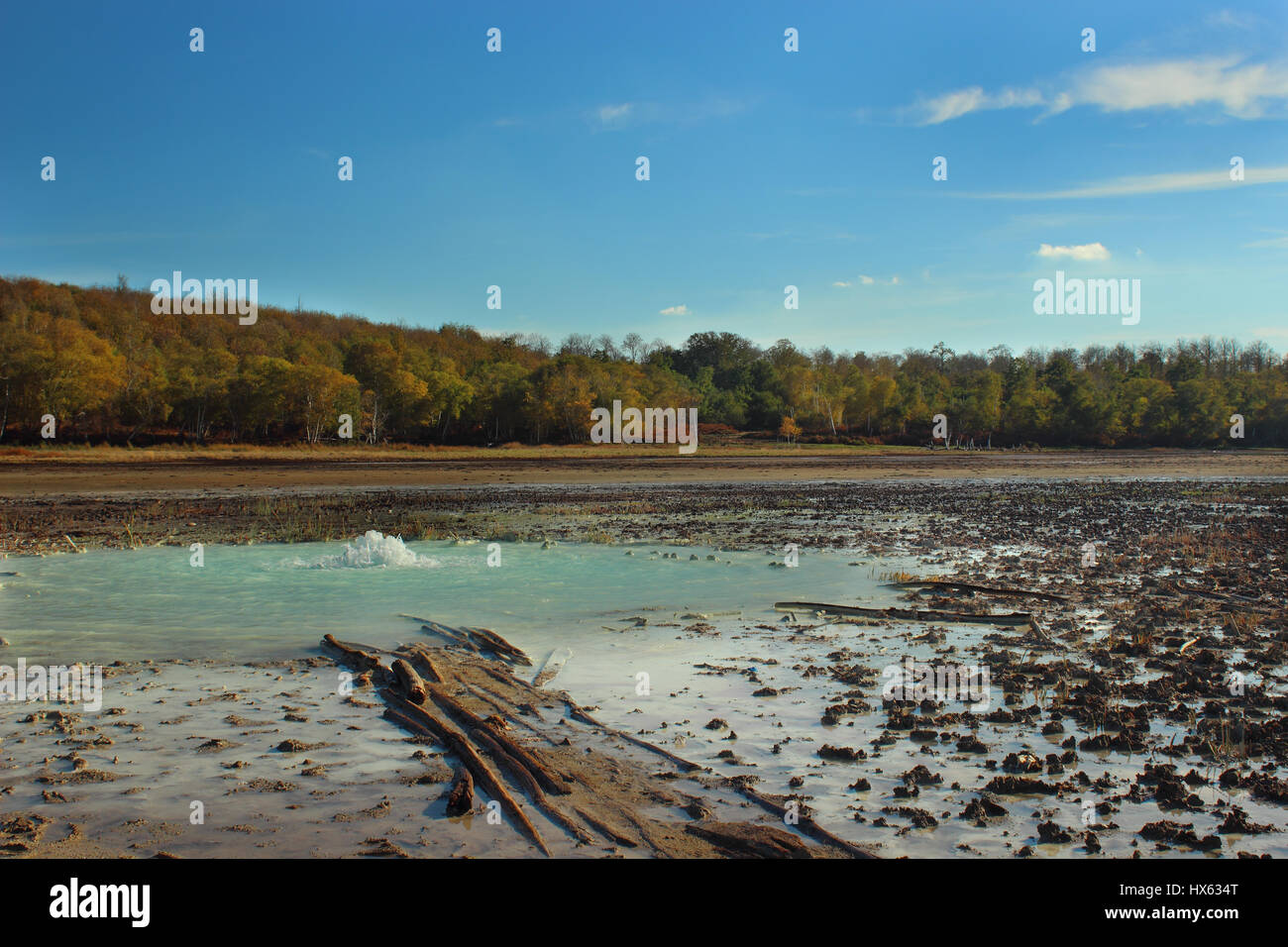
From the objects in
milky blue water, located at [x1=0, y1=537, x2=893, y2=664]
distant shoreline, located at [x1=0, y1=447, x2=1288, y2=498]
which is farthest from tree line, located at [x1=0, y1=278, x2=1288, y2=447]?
milky blue water, located at [x1=0, y1=537, x2=893, y2=664]

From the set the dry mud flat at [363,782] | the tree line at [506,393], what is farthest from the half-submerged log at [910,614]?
the tree line at [506,393]

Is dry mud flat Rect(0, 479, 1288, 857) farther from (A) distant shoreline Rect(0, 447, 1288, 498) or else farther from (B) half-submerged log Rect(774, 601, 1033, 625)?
(A) distant shoreline Rect(0, 447, 1288, 498)

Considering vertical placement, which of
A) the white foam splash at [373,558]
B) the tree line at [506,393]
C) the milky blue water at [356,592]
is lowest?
the milky blue water at [356,592]

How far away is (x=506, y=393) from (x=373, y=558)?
8683 cm

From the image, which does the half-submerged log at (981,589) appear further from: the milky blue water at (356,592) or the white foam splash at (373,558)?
the white foam splash at (373,558)

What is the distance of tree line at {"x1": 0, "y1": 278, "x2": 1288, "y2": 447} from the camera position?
8044 centimetres

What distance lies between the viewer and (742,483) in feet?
146

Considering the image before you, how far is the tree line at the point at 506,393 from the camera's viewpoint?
3167 inches

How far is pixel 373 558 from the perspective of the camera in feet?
54.6

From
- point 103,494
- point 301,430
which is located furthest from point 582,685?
point 301,430

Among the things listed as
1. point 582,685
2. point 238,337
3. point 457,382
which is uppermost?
point 238,337

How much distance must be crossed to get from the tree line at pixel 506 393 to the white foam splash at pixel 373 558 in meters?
69.5

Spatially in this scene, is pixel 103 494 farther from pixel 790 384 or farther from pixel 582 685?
pixel 790 384
